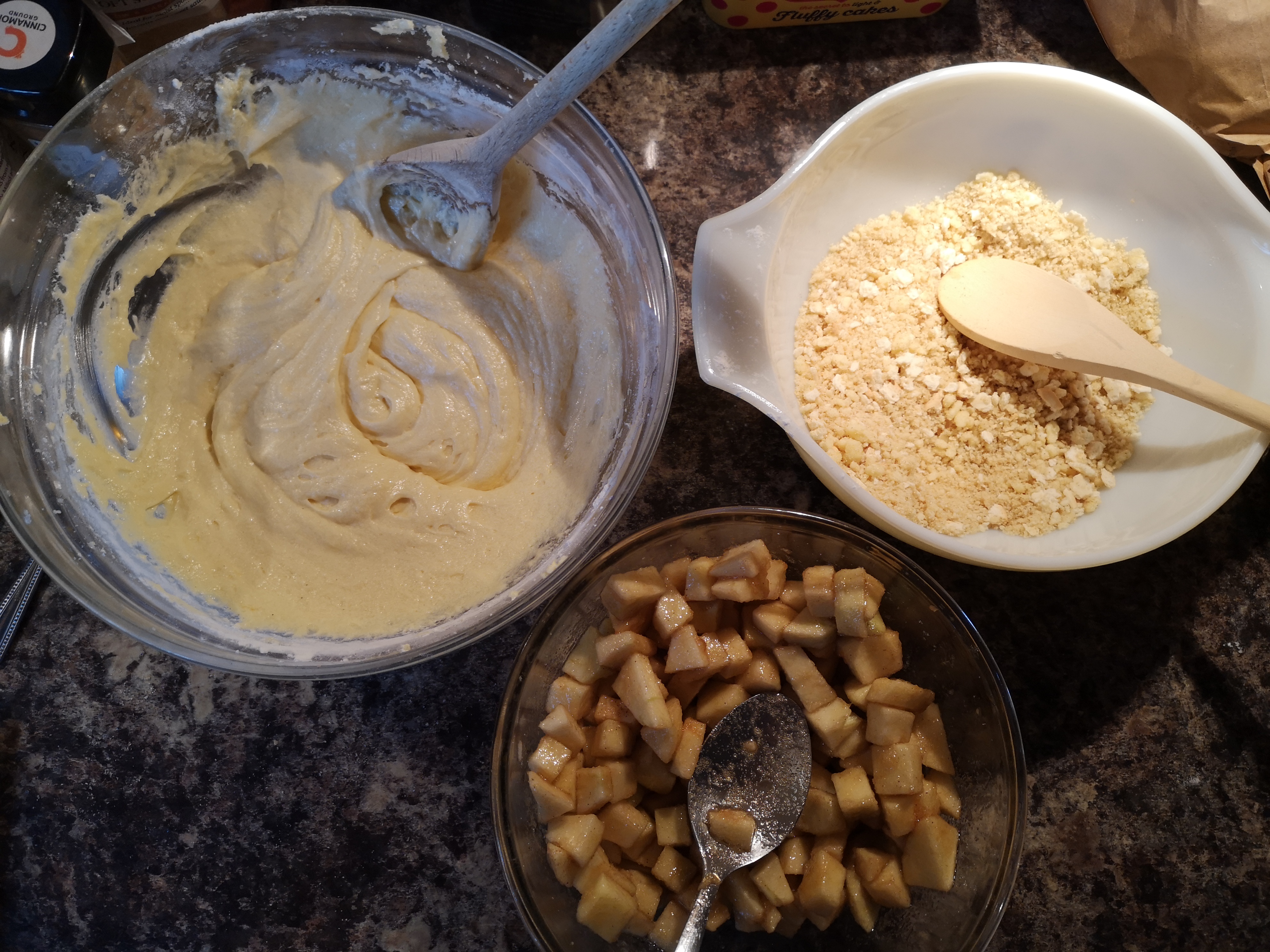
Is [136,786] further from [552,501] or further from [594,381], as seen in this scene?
[594,381]

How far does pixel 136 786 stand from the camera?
147 cm

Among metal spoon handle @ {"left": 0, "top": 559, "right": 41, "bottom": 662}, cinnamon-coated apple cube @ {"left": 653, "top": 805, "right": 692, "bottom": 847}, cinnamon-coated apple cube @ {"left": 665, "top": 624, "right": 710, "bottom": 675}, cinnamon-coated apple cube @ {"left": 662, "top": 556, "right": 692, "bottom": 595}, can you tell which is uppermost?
metal spoon handle @ {"left": 0, "top": 559, "right": 41, "bottom": 662}

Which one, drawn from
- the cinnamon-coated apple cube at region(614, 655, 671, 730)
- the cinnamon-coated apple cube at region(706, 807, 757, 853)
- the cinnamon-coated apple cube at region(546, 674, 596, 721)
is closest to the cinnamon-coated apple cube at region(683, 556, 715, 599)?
the cinnamon-coated apple cube at region(614, 655, 671, 730)

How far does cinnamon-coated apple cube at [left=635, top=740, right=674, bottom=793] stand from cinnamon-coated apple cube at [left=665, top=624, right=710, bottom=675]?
17 centimetres

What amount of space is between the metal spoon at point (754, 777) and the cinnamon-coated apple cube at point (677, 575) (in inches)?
8.8

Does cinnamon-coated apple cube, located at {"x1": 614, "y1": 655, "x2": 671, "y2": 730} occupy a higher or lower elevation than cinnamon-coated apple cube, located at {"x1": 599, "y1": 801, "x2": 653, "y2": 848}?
higher

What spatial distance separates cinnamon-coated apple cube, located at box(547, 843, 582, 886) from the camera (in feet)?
4.11

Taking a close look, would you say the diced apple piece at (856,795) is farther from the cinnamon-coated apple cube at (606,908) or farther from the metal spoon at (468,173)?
the metal spoon at (468,173)

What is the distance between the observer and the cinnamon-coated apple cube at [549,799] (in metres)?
1.25

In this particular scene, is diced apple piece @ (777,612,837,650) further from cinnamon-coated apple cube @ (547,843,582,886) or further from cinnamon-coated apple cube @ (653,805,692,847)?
cinnamon-coated apple cube @ (547,843,582,886)

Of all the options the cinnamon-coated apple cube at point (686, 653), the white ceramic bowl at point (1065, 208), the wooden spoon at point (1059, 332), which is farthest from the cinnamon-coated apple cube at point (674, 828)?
the wooden spoon at point (1059, 332)

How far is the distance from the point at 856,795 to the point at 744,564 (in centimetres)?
41

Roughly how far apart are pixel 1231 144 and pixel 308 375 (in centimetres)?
176

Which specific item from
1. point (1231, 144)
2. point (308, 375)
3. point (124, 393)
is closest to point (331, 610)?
point (308, 375)
